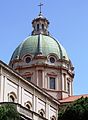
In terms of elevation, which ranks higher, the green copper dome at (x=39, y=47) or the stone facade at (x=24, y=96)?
the green copper dome at (x=39, y=47)

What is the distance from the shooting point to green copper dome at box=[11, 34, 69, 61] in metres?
75.5

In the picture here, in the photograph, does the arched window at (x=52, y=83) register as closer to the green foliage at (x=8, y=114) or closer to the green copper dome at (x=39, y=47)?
the green copper dome at (x=39, y=47)

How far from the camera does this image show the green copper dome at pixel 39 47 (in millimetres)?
75500

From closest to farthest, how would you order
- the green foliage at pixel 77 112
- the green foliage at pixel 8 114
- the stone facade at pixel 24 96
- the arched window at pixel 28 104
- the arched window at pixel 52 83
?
1. the green foliage at pixel 8 114
2. the stone facade at pixel 24 96
3. the green foliage at pixel 77 112
4. the arched window at pixel 28 104
5. the arched window at pixel 52 83

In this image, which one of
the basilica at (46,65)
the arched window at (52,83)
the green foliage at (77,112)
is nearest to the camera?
the green foliage at (77,112)

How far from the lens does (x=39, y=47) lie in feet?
248

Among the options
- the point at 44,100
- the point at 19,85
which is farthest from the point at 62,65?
the point at 19,85

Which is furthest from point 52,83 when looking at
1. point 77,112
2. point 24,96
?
point 77,112

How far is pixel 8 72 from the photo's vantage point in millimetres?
50906

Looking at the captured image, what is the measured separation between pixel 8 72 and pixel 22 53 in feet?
82.8

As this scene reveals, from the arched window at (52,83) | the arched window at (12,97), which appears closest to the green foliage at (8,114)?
the arched window at (12,97)

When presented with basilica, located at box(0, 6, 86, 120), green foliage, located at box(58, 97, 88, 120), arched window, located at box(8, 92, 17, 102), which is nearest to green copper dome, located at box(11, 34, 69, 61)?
basilica, located at box(0, 6, 86, 120)

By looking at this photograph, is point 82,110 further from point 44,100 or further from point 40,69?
point 40,69

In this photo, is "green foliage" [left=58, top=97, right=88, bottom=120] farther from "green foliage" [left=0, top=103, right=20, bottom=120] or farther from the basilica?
"green foliage" [left=0, top=103, right=20, bottom=120]
